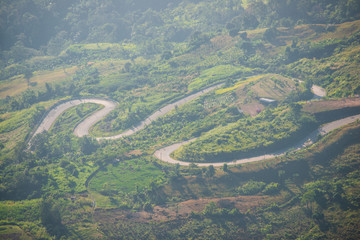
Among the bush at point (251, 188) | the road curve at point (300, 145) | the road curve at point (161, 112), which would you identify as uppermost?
the road curve at point (161, 112)

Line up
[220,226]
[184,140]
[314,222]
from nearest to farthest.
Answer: [314,222]
[220,226]
[184,140]

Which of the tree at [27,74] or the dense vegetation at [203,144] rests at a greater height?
the tree at [27,74]

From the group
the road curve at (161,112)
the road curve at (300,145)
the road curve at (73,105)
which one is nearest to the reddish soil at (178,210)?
the road curve at (300,145)

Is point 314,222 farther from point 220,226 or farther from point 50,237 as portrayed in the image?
point 50,237

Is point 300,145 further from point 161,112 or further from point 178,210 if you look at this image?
point 161,112

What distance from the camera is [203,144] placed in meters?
97.6

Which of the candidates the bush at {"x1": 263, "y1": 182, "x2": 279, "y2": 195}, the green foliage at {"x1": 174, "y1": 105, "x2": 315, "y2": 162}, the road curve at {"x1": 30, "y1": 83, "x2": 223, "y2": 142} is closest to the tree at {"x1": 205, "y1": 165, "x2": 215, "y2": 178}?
the green foliage at {"x1": 174, "y1": 105, "x2": 315, "y2": 162}

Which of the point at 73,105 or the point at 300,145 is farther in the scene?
the point at 73,105

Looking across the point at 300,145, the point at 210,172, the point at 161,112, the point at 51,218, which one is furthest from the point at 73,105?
the point at 300,145

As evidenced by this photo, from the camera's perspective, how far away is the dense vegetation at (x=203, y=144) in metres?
74.5

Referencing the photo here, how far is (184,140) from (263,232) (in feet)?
145

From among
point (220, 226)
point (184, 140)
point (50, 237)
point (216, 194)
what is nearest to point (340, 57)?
point (184, 140)

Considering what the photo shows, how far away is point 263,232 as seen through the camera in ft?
232

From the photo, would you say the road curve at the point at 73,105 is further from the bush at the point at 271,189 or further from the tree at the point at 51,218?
the bush at the point at 271,189
